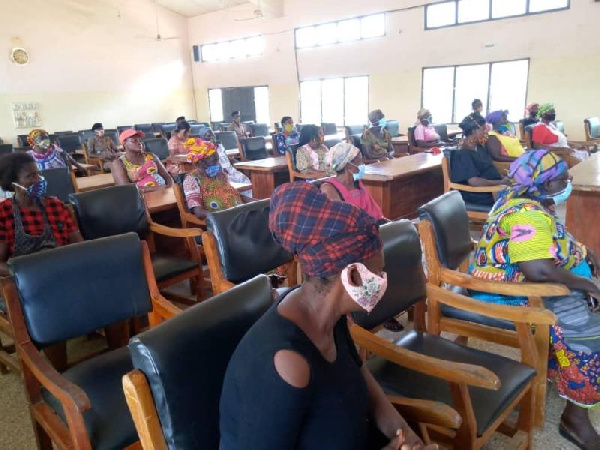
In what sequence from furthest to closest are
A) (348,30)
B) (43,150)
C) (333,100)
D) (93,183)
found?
1. (333,100)
2. (348,30)
3. (43,150)
4. (93,183)

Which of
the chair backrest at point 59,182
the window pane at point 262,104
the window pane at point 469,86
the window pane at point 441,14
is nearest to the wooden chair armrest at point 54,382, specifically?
the chair backrest at point 59,182

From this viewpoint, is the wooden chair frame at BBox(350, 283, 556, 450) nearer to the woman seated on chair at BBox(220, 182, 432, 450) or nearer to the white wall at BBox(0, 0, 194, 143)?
the woman seated on chair at BBox(220, 182, 432, 450)

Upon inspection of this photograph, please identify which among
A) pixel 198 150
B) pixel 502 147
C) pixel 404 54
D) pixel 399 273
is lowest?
pixel 399 273

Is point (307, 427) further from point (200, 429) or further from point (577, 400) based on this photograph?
point (577, 400)

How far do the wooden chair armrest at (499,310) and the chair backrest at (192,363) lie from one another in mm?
870

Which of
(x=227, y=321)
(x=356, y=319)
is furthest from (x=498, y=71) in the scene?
(x=227, y=321)

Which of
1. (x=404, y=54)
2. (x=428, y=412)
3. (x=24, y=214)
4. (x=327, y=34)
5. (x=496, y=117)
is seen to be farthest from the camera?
(x=327, y=34)

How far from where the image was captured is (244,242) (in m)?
2.04

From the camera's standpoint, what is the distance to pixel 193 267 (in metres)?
2.54

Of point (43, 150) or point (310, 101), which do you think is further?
point (310, 101)

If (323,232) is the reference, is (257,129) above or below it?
below

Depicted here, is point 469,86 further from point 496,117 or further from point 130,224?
point 130,224

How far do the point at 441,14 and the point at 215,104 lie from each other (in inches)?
260

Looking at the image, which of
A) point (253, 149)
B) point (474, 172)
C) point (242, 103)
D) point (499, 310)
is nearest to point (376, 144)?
point (253, 149)
